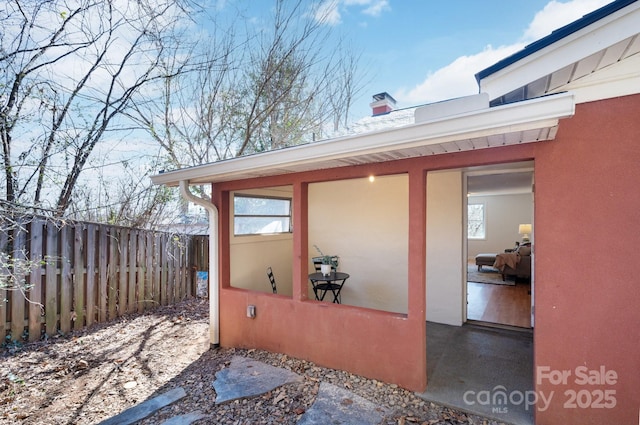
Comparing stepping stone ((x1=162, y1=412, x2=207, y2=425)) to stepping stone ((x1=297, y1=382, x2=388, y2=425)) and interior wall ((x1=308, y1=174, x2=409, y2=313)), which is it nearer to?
stepping stone ((x1=297, y1=382, x2=388, y2=425))

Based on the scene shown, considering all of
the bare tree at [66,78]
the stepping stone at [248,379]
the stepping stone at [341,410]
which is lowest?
the stepping stone at [248,379]

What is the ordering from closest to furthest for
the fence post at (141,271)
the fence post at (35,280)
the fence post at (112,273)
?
the fence post at (35,280) < the fence post at (112,273) < the fence post at (141,271)

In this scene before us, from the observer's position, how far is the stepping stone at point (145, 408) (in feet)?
9.58

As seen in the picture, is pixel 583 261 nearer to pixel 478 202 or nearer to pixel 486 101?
pixel 486 101

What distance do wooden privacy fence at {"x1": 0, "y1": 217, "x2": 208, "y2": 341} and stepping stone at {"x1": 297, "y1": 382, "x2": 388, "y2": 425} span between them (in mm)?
4308

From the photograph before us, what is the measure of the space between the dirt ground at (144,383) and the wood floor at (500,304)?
2.87 meters

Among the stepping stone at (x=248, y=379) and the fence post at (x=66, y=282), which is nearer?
the stepping stone at (x=248, y=379)

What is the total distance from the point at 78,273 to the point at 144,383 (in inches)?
100

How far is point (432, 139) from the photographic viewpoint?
2.45m

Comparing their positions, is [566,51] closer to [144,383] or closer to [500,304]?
[500,304]

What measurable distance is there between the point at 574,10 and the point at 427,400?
16.9 feet

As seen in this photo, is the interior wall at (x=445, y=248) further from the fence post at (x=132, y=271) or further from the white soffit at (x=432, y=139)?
the fence post at (x=132, y=271)

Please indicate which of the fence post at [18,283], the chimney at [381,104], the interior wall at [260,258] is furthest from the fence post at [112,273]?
the chimney at [381,104]

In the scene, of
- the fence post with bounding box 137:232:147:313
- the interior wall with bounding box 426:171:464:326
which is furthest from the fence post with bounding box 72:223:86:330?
the interior wall with bounding box 426:171:464:326
